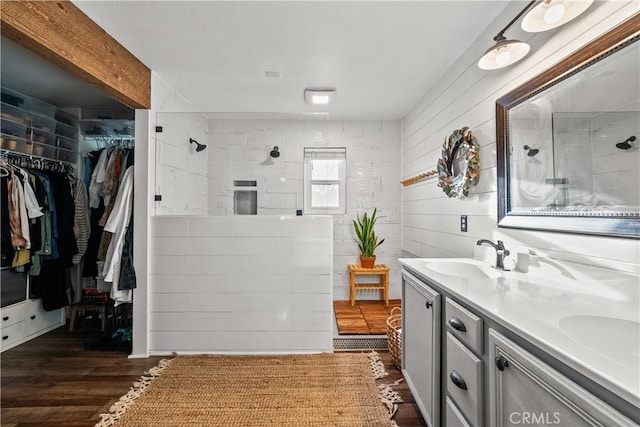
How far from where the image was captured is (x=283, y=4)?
5.32 feet

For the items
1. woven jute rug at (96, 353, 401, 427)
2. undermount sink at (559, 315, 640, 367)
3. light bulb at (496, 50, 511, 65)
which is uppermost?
light bulb at (496, 50, 511, 65)

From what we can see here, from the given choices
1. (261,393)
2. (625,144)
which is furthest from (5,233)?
(625,144)

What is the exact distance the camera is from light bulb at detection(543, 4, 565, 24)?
1117mm

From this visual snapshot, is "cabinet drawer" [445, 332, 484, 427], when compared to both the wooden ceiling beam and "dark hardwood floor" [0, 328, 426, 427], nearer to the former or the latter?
"dark hardwood floor" [0, 328, 426, 427]

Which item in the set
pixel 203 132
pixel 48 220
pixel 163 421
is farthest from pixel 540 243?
pixel 48 220

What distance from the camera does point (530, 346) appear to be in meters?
0.79

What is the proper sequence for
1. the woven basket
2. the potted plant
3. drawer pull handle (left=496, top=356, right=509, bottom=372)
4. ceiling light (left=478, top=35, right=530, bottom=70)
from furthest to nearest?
the potted plant
the woven basket
ceiling light (left=478, top=35, right=530, bottom=70)
drawer pull handle (left=496, top=356, right=509, bottom=372)

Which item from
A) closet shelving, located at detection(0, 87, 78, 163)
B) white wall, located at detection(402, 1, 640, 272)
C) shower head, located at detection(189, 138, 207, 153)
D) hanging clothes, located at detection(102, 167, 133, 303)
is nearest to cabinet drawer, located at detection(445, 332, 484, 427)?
white wall, located at detection(402, 1, 640, 272)

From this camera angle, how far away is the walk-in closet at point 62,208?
2.32m

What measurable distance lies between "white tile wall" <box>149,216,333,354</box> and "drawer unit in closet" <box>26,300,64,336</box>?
124cm

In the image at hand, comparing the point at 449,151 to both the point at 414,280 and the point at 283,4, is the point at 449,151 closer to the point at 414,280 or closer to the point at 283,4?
the point at 414,280

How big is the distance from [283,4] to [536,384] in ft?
6.62

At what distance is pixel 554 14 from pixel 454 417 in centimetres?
168

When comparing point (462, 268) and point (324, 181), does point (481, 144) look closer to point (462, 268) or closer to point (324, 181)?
point (462, 268)
